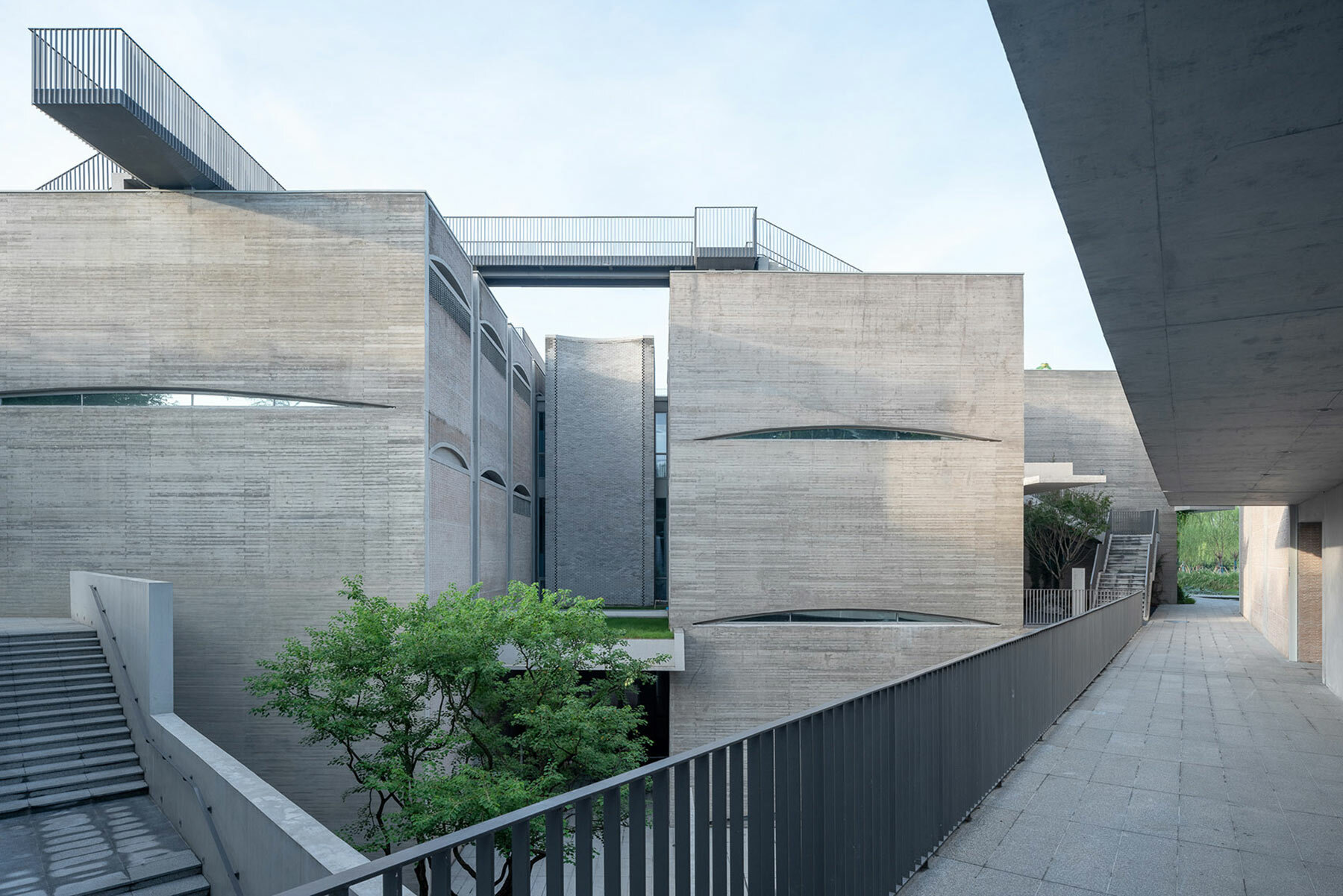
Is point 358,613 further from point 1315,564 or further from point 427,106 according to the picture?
point 1315,564

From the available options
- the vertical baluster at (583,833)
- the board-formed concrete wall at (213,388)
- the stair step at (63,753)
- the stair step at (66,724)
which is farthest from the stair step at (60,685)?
the vertical baluster at (583,833)

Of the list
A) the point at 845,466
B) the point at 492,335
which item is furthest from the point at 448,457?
the point at 845,466

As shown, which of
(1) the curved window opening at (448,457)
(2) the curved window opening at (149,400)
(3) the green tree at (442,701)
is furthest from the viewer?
(1) the curved window opening at (448,457)

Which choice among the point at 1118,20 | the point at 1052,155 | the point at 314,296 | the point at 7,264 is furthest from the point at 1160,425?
the point at 7,264

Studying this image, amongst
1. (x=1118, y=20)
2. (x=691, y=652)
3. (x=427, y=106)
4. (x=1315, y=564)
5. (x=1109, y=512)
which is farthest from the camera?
(x=1109, y=512)

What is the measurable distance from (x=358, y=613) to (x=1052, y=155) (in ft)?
41.9

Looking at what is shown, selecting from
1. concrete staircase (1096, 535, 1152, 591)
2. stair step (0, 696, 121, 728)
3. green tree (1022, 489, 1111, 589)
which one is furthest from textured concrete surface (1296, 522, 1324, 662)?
stair step (0, 696, 121, 728)

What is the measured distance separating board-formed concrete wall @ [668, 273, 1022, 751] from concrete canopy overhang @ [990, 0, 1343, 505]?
14006mm

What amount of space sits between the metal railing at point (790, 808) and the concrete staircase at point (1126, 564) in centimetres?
2455

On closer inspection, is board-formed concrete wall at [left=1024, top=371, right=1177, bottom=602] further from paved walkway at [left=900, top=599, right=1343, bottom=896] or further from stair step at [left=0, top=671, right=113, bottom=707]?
stair step at [left=0, top=671, right=113, bottom=707]

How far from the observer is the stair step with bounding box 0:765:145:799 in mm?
8562

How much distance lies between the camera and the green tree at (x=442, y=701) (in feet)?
40.8

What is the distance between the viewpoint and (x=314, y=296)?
1512 centimetres

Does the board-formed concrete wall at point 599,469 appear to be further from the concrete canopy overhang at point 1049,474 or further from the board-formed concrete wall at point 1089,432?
the board-formed concrete wall at point 1089,432
